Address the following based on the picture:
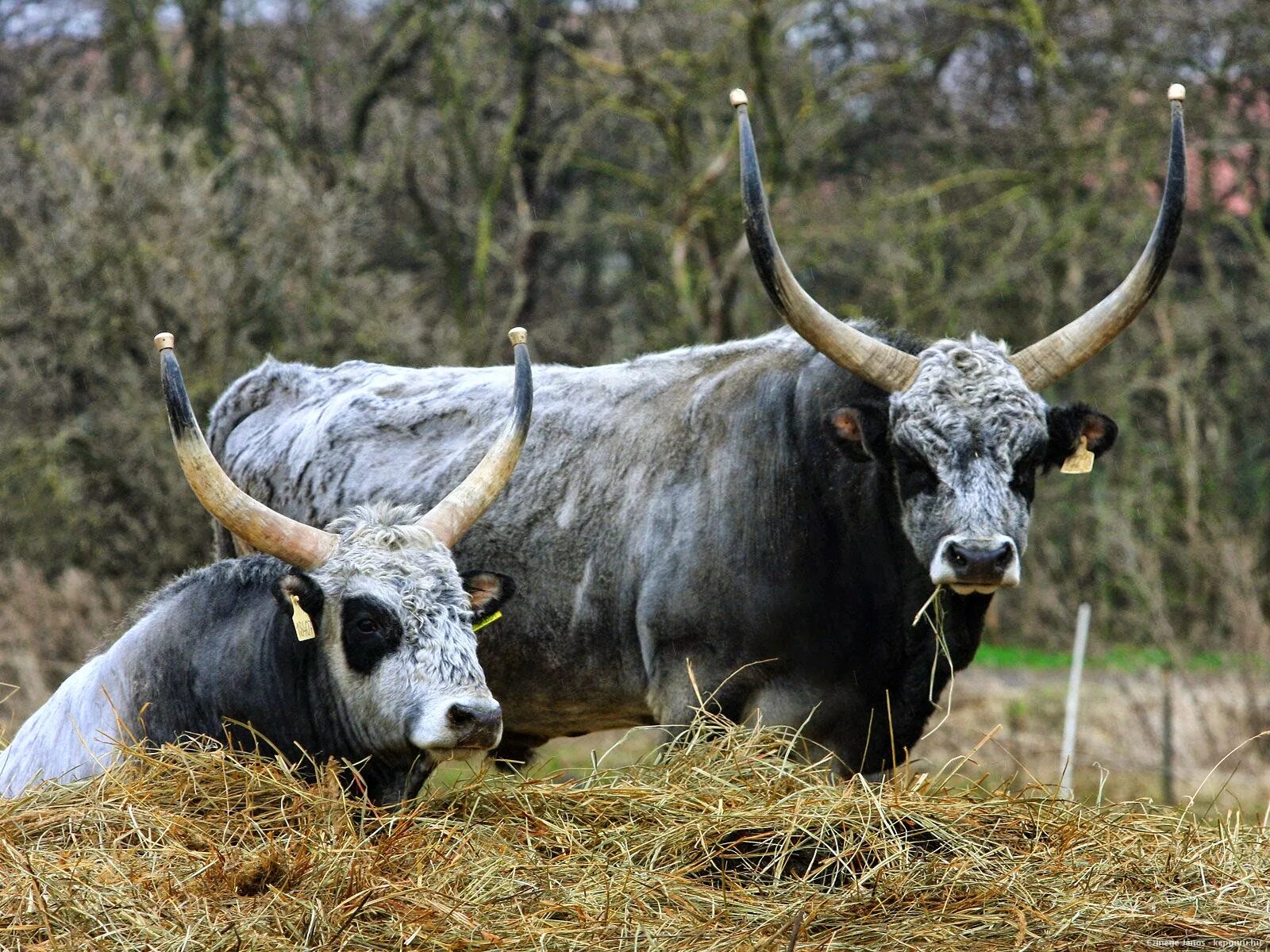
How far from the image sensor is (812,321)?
5090mm

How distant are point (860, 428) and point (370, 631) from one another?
1684mm

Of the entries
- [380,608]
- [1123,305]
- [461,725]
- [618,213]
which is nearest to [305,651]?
[380,608]

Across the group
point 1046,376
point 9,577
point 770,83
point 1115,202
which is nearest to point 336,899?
point 1046,376

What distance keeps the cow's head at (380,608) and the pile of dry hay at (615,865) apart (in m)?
0.25

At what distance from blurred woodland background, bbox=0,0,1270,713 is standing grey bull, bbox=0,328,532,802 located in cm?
705

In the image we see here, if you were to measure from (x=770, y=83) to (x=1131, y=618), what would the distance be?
18.2 ft

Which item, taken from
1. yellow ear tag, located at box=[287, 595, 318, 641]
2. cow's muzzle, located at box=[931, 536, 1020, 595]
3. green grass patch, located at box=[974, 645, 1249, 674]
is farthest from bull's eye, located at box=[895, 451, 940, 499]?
green grass patch, located at box=[974, 645, 1249, 674]

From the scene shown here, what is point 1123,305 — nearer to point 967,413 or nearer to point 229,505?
point 967,413

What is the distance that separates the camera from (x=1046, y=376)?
5195mm

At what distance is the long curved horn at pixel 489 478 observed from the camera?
4.86 meters

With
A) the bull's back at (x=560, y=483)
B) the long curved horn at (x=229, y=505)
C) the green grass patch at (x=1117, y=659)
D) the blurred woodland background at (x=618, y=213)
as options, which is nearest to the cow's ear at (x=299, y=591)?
the long curved horn at (x=229, y=505)

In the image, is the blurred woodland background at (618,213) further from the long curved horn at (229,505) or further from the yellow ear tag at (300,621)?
the yellow ear tag at (300,621)

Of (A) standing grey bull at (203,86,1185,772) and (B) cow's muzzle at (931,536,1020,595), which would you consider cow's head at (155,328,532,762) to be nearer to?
(A) standing grey bull at (203,86,1185,772)

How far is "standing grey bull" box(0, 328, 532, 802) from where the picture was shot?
14.5ft
